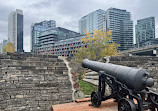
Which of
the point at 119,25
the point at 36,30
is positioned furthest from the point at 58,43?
A: the point at 36,30

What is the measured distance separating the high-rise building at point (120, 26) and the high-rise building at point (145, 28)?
15.5m

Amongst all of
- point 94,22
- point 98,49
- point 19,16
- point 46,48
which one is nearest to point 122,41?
point 94,22

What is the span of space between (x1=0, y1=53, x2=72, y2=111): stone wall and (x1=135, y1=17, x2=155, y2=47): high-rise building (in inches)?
4854

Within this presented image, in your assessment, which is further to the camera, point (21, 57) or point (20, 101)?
point (21, 57)

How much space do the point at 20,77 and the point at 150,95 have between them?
428cm

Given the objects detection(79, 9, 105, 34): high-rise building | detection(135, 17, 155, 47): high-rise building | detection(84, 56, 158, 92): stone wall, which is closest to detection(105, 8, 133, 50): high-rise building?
detection(79, 9, 105, 34): high-rise building

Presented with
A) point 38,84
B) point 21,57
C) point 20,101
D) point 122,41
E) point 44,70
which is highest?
point 122,41

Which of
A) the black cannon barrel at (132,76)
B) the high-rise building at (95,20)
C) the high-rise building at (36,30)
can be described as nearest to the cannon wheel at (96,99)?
the black cannon barrel at (132,76)

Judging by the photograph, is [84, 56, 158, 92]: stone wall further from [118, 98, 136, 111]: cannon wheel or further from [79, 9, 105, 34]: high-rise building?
[79, 9, 105, 34]: high-rise building

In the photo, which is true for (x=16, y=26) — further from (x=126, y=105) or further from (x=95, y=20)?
(x=126, y=105)

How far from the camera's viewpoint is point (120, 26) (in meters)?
109

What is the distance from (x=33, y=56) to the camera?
21.0 feet

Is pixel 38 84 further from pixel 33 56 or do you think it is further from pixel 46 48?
pixel 46 48

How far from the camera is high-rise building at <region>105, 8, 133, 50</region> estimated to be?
107m
